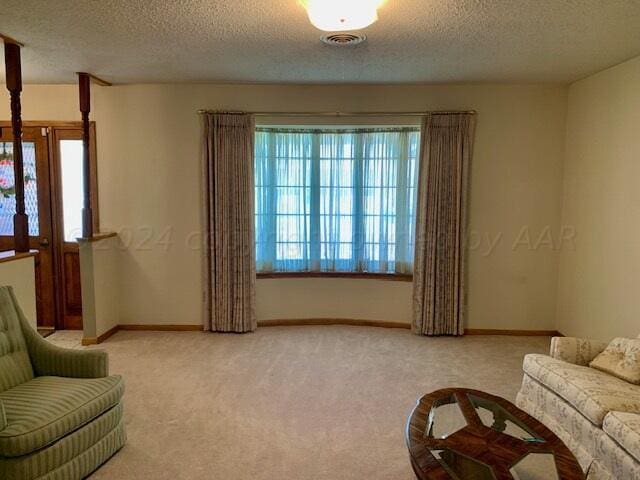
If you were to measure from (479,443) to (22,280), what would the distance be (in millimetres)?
3223

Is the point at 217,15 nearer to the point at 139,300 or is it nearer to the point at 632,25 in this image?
the point at 632,25

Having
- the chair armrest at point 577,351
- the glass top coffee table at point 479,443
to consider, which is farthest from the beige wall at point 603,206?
the glass top coffee table at point 479,443

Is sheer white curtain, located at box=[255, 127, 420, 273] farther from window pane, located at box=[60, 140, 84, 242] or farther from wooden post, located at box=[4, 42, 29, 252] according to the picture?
wooden post, located at box=[4, 42, 29, 252]

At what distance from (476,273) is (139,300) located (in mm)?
3620

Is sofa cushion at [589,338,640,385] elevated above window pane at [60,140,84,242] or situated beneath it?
situated beneath

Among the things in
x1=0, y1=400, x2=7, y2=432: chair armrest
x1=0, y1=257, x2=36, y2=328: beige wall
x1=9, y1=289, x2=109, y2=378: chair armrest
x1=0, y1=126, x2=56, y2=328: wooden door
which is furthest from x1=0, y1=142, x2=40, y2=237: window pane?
x1=0, y1=400, x2=7, y2=432: chair armrest

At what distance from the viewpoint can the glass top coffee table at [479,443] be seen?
5.58 feet

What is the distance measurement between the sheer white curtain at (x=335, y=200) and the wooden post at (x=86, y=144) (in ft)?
5.45

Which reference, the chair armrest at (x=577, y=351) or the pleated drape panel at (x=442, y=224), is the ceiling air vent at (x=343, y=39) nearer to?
the pleated drape panel at (x=442, y=224)

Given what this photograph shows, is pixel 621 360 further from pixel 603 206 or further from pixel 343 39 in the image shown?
pixel 343 39

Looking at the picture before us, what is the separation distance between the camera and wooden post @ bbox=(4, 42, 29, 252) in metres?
3.31

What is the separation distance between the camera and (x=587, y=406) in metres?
2.32

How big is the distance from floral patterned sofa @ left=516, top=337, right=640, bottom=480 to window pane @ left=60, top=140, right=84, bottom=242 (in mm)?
4464

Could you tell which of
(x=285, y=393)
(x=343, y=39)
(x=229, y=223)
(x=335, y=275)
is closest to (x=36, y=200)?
(x=229, y=223)
